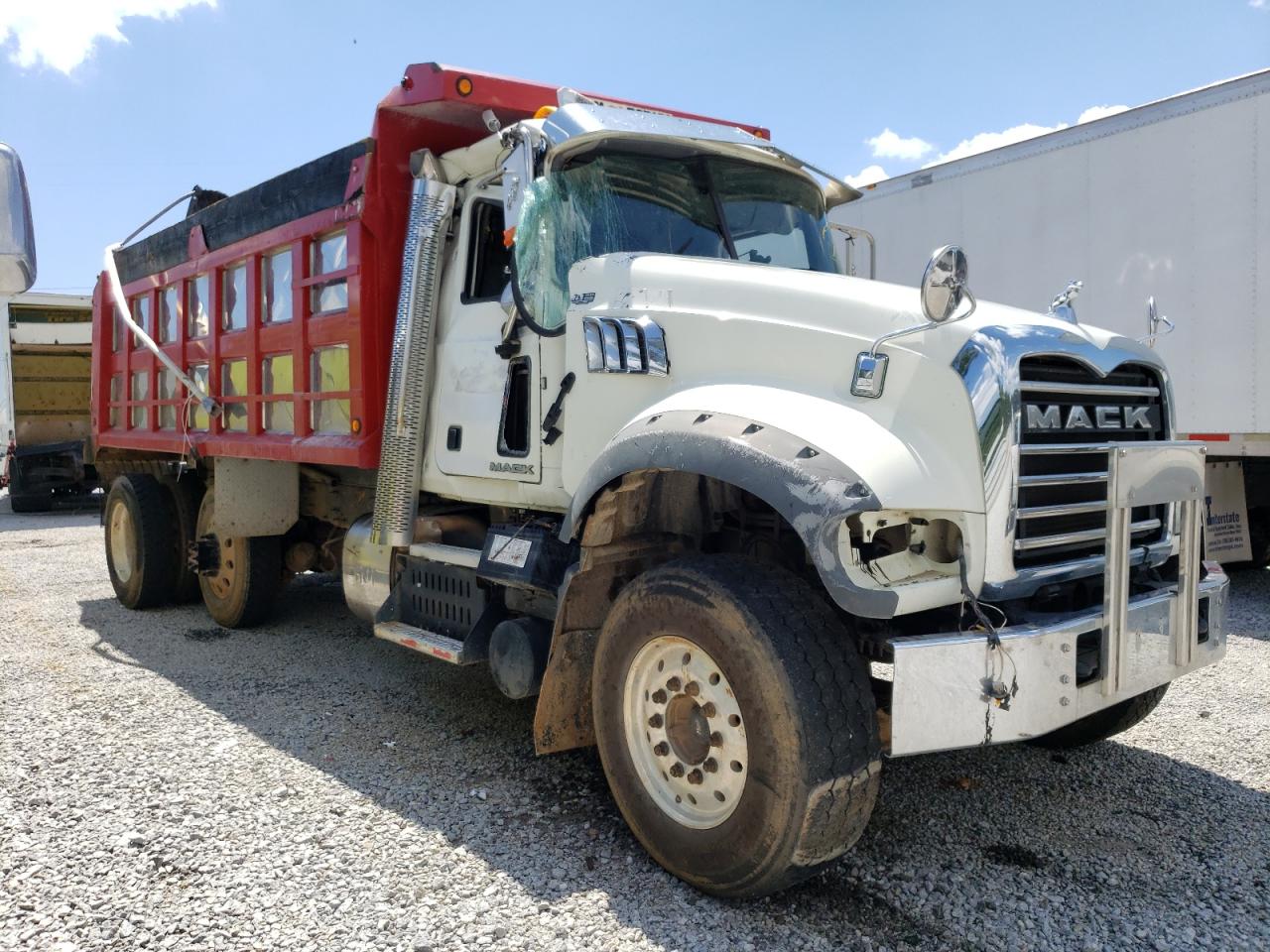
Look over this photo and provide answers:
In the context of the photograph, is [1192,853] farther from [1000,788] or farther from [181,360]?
[181,360]

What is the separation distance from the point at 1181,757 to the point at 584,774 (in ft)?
8.68

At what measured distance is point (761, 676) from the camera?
9.26ft

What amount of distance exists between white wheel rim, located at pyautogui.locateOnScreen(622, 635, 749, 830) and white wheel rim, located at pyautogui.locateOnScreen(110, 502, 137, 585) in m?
5.76

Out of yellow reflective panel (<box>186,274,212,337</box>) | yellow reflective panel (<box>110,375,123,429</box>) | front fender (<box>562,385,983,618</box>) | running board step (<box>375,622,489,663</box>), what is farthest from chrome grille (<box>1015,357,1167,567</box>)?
yellow reflective panel (<box>110,375,123,429</box>)

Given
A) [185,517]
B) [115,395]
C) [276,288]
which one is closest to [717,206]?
[276,288]

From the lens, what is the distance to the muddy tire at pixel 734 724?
9.07 feet

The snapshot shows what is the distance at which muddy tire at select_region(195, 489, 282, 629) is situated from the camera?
263 inches

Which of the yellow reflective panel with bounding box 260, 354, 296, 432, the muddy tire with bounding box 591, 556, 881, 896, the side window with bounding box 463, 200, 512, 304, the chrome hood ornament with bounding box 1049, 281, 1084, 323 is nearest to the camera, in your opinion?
the muddy tire with bounding box 591, 556, 881, 896

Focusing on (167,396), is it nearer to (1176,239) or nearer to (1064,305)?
(1064,305)

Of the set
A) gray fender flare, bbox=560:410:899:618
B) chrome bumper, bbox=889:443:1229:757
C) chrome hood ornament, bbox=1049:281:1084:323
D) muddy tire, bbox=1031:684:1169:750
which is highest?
chrome hood ornament, bbox=1049:281:1084:323

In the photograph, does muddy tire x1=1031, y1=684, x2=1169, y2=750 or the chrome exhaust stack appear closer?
muddy tire x1=1031, y1=684, x2=1169, y2=750

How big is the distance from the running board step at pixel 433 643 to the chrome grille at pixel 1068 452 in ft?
7.85

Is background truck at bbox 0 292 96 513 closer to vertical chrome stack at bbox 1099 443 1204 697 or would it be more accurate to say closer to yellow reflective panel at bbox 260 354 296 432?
yellow reflective panel at bbox 260 354 296 432

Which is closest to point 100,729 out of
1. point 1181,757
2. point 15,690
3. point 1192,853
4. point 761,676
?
point 15,690
